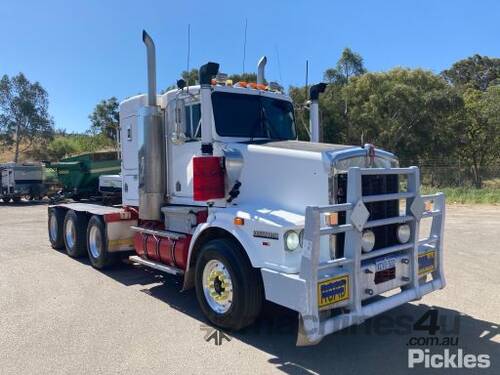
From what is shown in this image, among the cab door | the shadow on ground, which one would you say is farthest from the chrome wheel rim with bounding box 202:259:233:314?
the cab door

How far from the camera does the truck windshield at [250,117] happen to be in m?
6.32

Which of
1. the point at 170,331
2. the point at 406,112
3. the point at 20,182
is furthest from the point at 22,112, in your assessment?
the point at 170,331

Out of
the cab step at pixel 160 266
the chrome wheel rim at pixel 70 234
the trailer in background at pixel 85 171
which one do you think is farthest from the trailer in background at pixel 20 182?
the cab step at pixel 160 266

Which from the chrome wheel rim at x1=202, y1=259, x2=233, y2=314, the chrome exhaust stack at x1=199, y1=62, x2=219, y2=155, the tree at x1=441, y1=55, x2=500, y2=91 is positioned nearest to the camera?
the chrome wheel rim at x1=202, y1=259, x2=233, y2=314

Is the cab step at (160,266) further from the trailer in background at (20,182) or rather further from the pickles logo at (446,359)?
the trailer in background at (20,182)

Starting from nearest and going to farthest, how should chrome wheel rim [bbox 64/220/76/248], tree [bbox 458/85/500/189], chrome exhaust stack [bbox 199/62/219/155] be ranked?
chrome exhaust stack [bbox 199/62/219/155] < chrome wheel rim [bbox 64/220/76/248] < tree [bbox 458/85/500/189]

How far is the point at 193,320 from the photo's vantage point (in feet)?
19.2

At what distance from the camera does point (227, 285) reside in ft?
17.3

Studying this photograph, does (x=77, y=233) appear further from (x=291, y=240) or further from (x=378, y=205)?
(x=378, y=205)

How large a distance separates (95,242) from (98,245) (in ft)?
0.59

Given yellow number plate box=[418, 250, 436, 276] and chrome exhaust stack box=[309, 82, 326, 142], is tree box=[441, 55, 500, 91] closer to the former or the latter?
chrome exhaust stack box=[309, 82, 326, 142]

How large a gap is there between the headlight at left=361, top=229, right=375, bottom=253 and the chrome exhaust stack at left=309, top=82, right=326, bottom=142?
2868 mm

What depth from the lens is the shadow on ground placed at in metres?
4.48

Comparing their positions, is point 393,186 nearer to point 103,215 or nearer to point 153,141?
point 153,141
